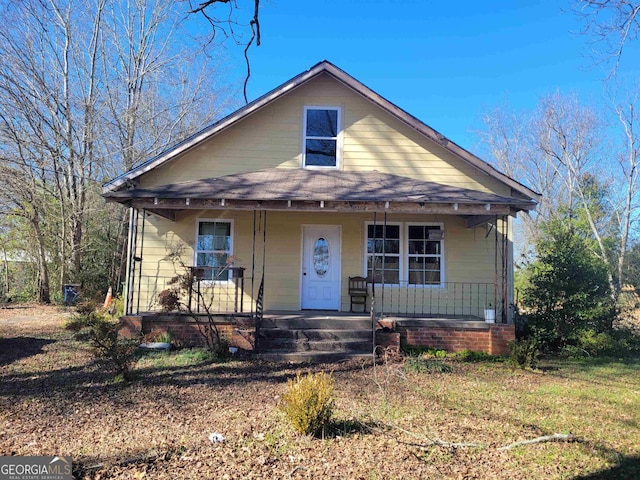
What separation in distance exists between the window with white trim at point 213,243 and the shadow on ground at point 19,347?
365 centimetres

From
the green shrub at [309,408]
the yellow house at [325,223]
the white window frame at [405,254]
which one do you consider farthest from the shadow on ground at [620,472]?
the white window frame at [405,254]

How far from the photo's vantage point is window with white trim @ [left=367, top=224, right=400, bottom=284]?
10.5 meters

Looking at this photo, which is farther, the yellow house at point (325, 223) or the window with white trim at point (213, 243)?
the window with white trim at point (213, 243)

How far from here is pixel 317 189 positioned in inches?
359

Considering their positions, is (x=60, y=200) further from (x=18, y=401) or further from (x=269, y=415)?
(x=269, y=415)

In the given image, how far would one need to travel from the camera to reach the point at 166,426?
473 centimetres

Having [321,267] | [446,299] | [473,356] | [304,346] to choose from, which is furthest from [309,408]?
[446,299]

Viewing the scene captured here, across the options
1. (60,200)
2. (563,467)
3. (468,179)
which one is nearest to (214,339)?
(563,467)

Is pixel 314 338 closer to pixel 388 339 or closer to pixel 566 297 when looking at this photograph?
pixel 388 339

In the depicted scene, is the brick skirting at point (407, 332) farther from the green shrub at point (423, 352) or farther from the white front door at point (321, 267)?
the white front door at point (321, 267)

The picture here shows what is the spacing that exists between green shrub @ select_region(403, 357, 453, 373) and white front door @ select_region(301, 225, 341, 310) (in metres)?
2.86

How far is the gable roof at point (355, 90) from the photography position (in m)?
10.0

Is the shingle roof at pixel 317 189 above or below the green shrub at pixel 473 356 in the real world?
above

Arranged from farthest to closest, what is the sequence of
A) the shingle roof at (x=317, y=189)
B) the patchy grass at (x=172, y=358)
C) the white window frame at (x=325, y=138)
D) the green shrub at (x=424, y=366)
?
the white window frame at (x=325, y=138) → the shingle roof at (x=317, y=189) → the green shrub at (x=424, y=366) → the patchy grass at (x=172, y=358)
